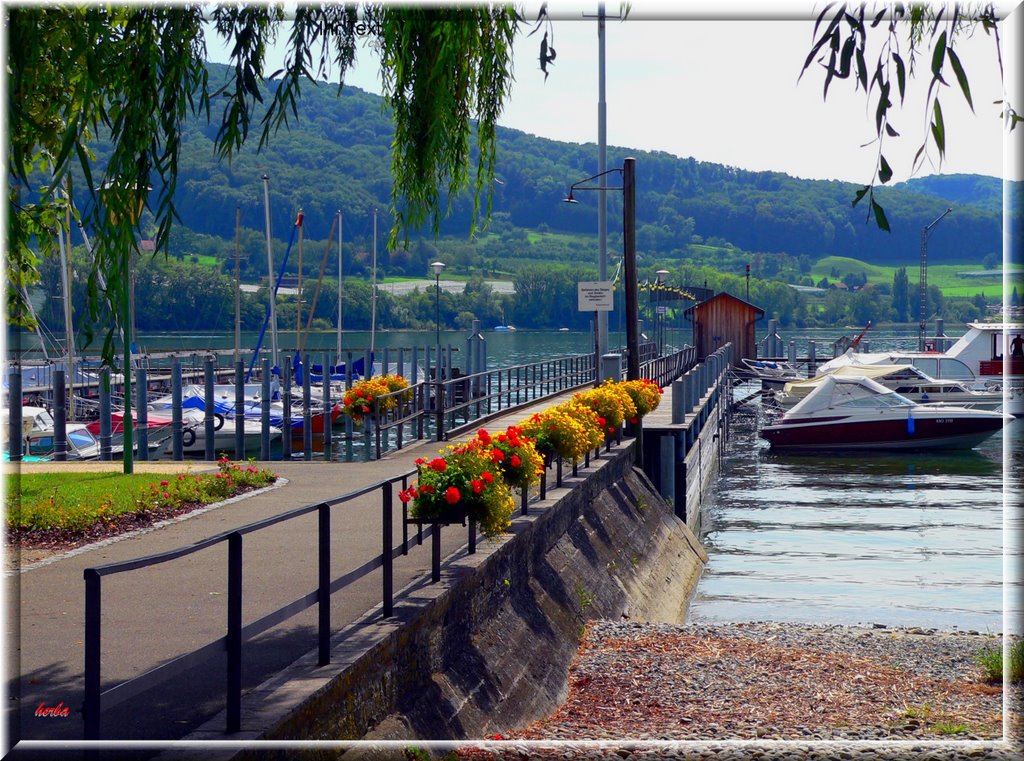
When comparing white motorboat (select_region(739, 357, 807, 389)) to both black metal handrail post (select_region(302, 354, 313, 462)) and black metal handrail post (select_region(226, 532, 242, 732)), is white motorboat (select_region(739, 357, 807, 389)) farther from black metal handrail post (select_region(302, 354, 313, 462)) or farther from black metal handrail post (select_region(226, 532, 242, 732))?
black metal handrail post (select_region(226, 532, 242, 732))

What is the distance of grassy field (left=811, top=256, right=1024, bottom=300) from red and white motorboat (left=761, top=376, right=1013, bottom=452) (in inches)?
270

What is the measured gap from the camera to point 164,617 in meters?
7.30

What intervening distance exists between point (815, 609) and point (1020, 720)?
11396 mm

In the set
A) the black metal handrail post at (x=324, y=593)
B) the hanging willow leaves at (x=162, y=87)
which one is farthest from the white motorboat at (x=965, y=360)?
the black metal handrail post at (x=324, y=593)

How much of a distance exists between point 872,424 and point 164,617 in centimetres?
3662

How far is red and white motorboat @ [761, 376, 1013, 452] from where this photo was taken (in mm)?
40875

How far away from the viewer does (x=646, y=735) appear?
8.45 m

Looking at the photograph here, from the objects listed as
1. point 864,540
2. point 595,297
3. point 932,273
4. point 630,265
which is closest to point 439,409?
point 630,265

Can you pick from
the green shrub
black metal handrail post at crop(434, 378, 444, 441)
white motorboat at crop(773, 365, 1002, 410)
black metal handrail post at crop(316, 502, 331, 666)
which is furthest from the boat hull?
black metal handrail post at crop(316, 502, 331, 666)

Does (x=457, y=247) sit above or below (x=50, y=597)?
above

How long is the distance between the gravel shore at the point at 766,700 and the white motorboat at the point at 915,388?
3312 centimetres

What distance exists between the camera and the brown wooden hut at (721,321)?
2544 inches

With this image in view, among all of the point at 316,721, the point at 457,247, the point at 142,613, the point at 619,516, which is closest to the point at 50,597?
the point at 142,613

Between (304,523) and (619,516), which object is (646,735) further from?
(619,516)
